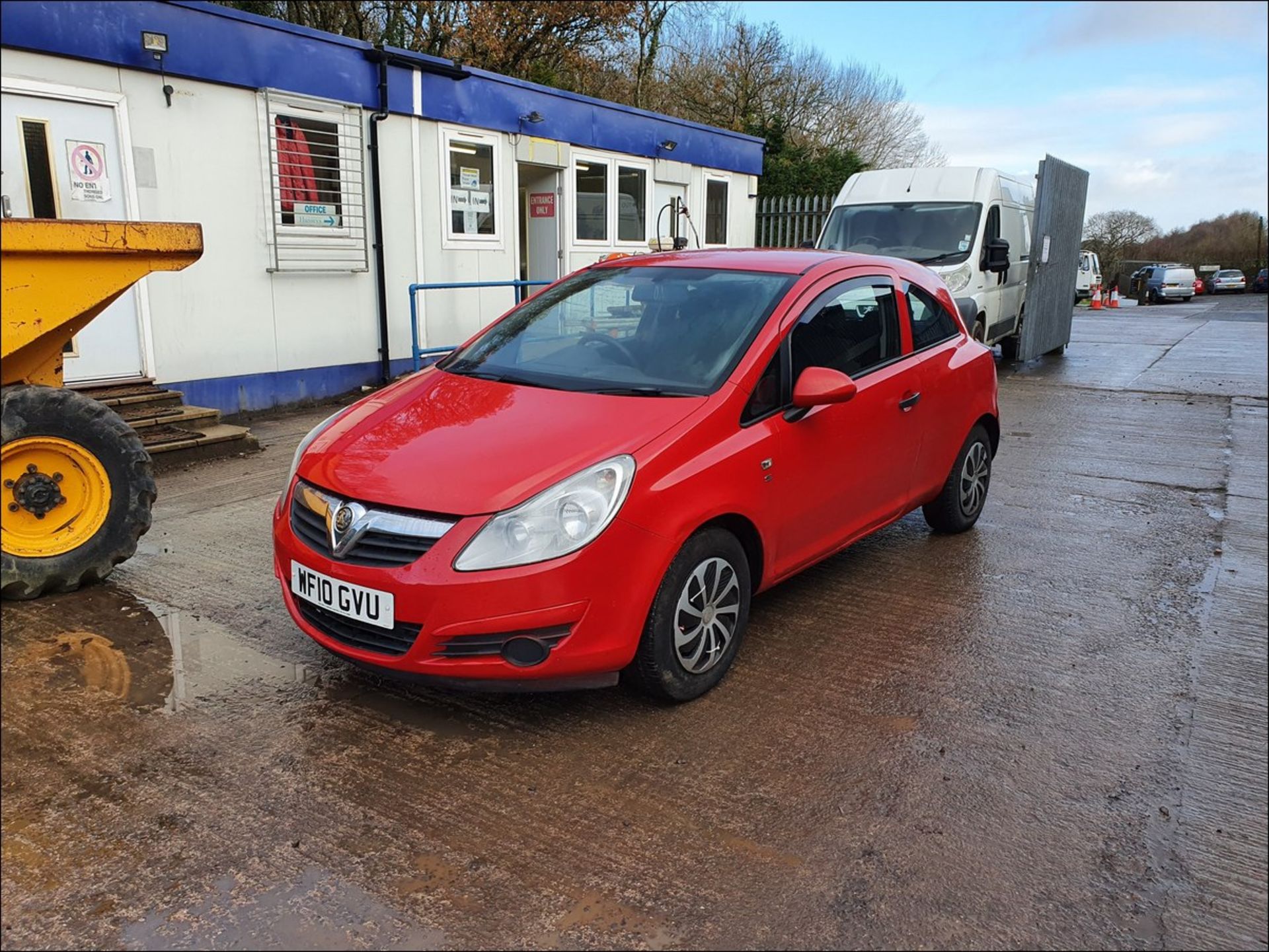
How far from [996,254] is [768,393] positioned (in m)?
9.09

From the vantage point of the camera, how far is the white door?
7.27m

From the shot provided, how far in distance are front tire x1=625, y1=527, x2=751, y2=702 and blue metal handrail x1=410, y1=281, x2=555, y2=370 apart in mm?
7088

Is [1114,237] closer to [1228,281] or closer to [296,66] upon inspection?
[1228,281]

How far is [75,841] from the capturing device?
2.77m

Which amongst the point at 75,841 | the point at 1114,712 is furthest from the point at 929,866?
the point at 75,841

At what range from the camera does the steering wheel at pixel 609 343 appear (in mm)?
4059

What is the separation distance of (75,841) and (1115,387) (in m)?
12.1

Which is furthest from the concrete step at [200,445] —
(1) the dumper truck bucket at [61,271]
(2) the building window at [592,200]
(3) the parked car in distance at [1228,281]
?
(3) the parked car in distance at [1228,281]

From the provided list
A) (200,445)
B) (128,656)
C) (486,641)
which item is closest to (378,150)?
(200,445)

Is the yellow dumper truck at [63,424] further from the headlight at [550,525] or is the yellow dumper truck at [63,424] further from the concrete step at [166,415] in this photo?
the concrete step at [166,415]

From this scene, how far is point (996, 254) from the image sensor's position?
11727 mm

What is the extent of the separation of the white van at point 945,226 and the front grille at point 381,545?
933 centimetres

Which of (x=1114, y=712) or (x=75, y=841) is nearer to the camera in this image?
(x=75, y=841)

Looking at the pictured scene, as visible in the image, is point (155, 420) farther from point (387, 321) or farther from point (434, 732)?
point (434, 732)
